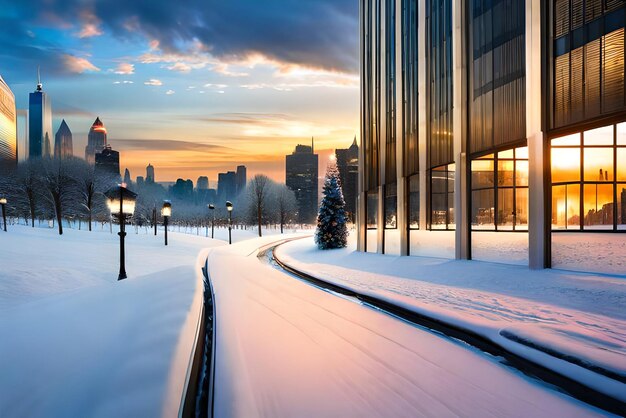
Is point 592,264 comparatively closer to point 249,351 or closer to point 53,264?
point 249,351

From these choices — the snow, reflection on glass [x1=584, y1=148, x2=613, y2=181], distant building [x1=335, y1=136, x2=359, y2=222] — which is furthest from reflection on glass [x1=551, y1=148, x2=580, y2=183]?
distant building [x1=335, y1=136, x2=359, y2=222]

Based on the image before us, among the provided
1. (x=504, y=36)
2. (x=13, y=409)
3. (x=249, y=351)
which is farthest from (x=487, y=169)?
(x=13, y=409)

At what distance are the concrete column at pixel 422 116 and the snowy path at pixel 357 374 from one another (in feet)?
49.8

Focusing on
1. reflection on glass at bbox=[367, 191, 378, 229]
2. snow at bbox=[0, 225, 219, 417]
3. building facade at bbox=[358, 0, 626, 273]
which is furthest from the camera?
reflection on glass at bbox=[367, 191, 378, 229]

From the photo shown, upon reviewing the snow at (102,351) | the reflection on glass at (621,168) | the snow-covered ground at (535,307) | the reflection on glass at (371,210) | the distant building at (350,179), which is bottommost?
the snow-covered ground at (535,307)

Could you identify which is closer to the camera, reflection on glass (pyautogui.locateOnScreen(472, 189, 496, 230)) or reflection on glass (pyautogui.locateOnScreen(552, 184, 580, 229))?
reflection on glass (pyautogui.locateOnScreen(552, 184, 580, 229))

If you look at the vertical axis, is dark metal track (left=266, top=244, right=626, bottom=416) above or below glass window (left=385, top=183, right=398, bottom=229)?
below

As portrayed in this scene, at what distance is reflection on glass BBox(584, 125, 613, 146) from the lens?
629 inches

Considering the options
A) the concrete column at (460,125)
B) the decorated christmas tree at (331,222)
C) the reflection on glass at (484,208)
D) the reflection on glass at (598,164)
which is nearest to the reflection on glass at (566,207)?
the reflection on glass at (598,164)

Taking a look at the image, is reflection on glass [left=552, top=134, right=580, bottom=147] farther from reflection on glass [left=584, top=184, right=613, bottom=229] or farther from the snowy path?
the snowy path

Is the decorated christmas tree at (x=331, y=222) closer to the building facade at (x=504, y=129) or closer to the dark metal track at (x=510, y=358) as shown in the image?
the building facade at (x=504, y=129)

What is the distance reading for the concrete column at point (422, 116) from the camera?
67.8 ft

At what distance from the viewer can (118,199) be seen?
13.4 m

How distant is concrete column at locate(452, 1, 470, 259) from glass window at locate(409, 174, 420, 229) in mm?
5032
